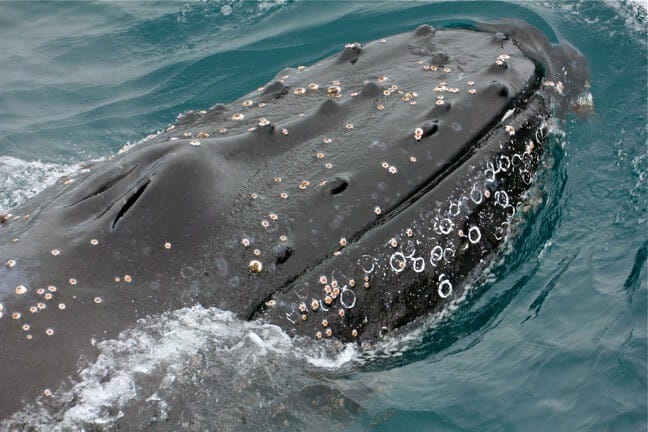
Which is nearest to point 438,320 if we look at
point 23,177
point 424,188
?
point 424,188

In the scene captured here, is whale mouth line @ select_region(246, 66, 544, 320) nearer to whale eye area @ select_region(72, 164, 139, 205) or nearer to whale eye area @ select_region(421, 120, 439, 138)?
whale eye area @ select_region(421, 120, 439, 138)

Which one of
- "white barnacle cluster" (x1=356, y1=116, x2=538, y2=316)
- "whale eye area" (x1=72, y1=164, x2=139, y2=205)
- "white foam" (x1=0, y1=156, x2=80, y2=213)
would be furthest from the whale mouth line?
"white foam" (x1=0, y1=156, x2=80, y2=213)

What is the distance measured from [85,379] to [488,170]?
4707 mm

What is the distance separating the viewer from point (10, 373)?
6.18 meters

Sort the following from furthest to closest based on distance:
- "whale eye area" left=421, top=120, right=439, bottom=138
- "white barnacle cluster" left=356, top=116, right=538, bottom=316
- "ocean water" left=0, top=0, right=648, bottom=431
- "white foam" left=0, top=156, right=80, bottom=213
→ 1. "white foam" left=0, top=156, right=80, bottom=213
2. "whale eye area" left=421, top=120, right=439, bottom=138
3. "white barnacle cluster" left=356, top=116, right=538, bottom=316
4. "ocean water" left=0, top=0, right=648, bottom=431

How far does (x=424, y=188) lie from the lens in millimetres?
8016

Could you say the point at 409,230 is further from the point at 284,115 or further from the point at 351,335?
the point at 284,115

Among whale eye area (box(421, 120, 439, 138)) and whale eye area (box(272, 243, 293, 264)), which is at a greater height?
whale eye area (box(421, 120, 439, 138))

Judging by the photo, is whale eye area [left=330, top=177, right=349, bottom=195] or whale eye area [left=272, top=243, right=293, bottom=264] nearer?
whale eye area [left=272, top=243, right=293, bottom=264]

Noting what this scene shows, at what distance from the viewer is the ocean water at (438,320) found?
271 inches

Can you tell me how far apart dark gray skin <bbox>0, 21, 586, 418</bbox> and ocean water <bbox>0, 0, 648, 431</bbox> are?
0.29 metres

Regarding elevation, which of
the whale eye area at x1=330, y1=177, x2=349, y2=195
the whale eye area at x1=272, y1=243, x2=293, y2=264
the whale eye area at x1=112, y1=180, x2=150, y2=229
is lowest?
the whale eye area at x1=272, y1=243, x2=293, y2=264

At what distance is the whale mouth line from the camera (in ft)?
23.9

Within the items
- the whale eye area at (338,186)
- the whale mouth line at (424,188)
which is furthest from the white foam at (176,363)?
the whale eye area at (338,186)
